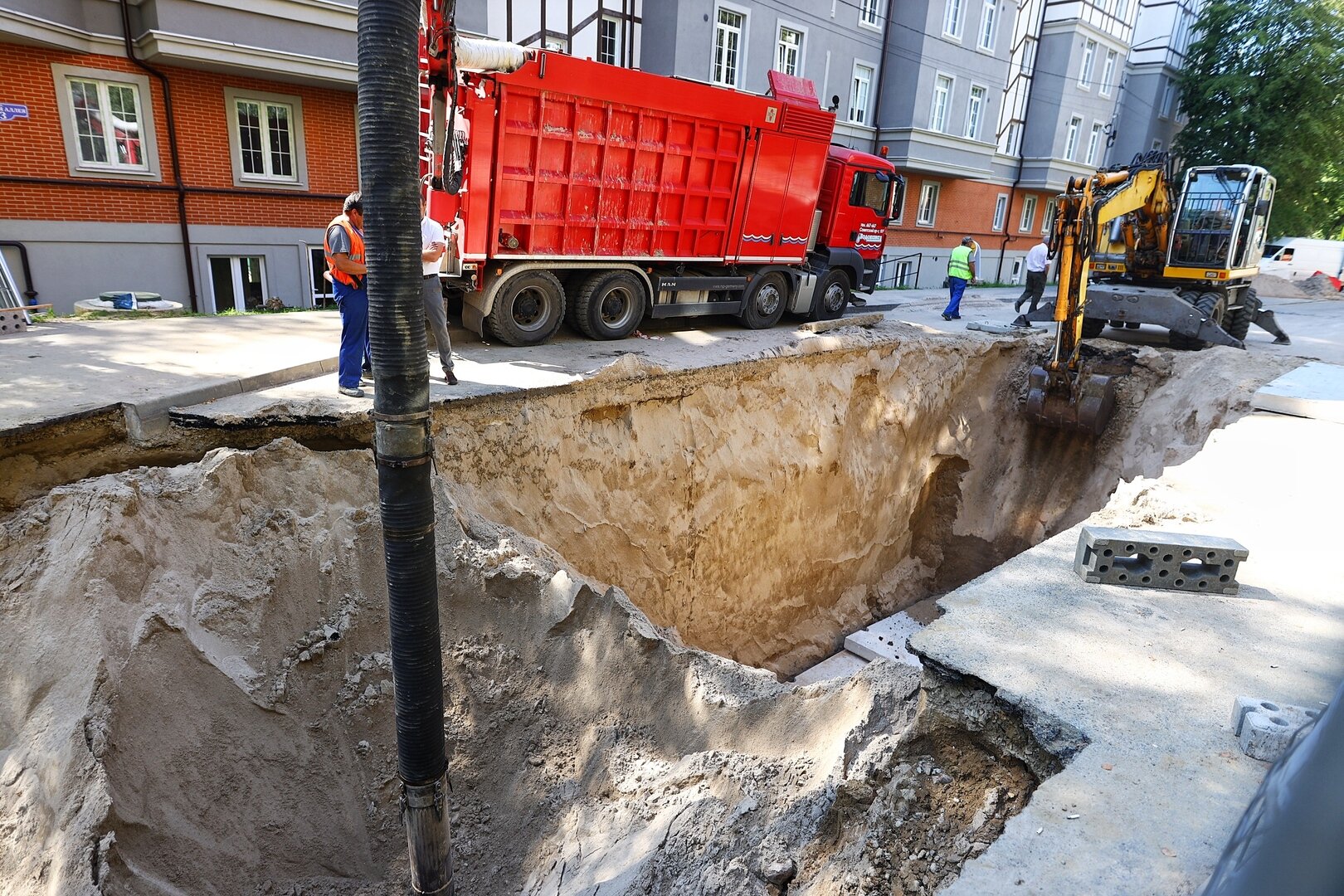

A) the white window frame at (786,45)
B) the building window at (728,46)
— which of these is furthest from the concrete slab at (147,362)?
the white window frame at (786,45)

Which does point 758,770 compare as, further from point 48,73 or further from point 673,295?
point 48,73

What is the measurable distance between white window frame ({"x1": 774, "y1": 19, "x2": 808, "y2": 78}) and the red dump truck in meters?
6.69

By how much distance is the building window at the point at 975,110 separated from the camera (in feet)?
73.4

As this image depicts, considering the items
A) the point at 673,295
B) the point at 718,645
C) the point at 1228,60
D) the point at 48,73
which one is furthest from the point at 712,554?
the point at 1228,60

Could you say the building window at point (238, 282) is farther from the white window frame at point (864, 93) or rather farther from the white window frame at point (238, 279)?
the white window frame at point (864, 93)

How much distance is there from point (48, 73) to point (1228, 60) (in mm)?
31530

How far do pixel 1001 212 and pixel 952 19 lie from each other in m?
6.91

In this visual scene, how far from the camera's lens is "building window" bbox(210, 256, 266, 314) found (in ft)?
43.4

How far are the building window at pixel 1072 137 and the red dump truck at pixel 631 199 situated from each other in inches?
687

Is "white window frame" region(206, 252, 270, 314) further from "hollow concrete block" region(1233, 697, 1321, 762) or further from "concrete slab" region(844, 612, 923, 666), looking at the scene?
"hollow concrete block" region(1233, 697, 1321, 762)

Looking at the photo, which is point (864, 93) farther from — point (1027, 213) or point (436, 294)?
point (436, 294)

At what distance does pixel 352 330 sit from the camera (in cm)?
608

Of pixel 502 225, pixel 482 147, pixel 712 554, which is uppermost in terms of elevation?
pixel 482 147

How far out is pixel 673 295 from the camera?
1055cm
